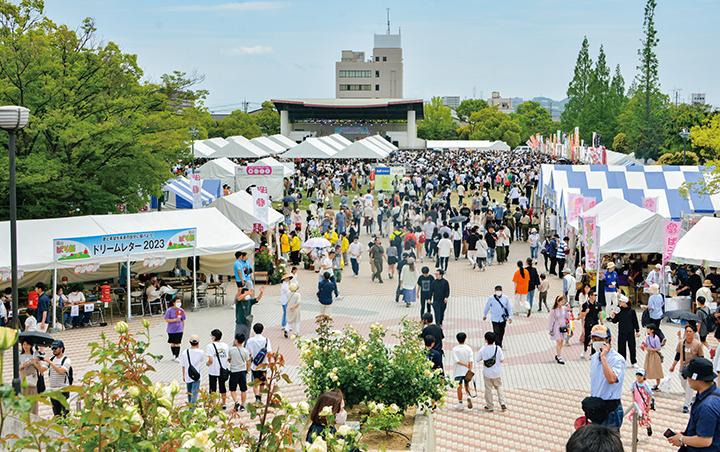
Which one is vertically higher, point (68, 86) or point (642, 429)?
point (68, 86)

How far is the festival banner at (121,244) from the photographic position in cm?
1389

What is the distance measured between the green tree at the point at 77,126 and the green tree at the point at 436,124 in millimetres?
96036

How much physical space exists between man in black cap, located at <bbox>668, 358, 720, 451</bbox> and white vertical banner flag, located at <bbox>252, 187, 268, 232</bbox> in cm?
1570

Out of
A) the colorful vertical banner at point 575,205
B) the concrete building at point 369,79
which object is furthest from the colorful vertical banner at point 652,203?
the concrete building at point 369,79

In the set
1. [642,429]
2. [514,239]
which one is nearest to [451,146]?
[514,239]

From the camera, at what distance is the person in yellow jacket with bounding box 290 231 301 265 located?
2062 cm

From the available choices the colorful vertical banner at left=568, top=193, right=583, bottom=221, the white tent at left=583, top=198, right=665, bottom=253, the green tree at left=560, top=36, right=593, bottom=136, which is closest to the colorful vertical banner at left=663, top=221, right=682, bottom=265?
the white tent at left=583, top=198, right=665, bottom=253

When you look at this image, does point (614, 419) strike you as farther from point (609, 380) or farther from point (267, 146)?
point (267, 146)

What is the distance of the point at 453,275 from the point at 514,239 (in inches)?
268

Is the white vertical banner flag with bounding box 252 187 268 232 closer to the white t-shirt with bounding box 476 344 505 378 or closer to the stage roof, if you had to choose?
the white t-shirt with bounding box 476 344 505 378

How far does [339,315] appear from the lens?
50.5 ft

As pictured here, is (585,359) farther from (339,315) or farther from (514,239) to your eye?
(514,239)

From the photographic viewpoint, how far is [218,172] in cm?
3047

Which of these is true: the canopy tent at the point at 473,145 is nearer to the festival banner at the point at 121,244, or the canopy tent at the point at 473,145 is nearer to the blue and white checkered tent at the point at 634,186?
the blue and white checkered tent at the point at 634,186
